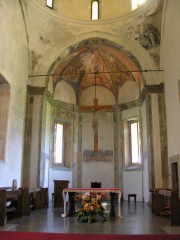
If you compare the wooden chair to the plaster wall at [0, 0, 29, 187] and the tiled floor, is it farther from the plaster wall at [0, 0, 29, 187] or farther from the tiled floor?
the tiled floor

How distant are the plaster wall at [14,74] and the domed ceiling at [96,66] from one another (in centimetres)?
261

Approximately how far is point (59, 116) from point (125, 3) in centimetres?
814

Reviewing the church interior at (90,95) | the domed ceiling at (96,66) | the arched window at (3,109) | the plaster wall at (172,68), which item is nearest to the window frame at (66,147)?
the church interior at (90,95)

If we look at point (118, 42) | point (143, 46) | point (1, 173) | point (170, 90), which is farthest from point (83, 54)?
point (1, 173)

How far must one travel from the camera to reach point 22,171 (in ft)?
44.4

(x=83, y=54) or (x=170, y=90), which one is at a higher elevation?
(x=83, y=54)

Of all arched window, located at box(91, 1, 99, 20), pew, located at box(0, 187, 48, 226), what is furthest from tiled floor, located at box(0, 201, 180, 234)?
arched window, located at box(91, 1, 99, 20)

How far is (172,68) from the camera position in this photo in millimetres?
12031

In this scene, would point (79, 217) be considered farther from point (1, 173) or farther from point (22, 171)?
point (22, 171)

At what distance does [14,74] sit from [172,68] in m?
7.03

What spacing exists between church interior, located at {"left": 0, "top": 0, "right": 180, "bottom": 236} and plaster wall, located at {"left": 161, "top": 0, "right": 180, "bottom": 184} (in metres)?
0.04

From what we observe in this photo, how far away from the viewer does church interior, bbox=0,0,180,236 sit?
12.0m

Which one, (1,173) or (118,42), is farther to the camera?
(118,42)

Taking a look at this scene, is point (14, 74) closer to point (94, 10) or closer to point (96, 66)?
point (94, 10)
